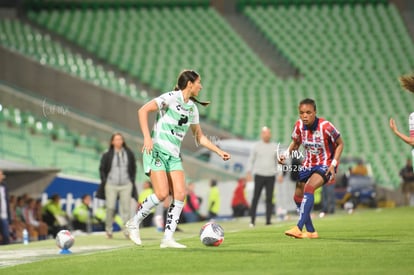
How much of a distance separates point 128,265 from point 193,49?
33539 millimetres

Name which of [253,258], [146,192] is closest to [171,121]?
[253,258]

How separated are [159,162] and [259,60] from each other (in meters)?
32.4

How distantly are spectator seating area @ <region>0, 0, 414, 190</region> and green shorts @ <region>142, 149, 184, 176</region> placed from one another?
25251 mm

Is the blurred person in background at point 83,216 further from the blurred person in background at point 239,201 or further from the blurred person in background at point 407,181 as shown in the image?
the blurred person in background at point 407,181

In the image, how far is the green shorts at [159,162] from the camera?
13297 mm

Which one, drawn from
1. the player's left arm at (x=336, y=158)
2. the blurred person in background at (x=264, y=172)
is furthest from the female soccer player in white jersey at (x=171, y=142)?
the blurred person in background at (x=264, y=172)

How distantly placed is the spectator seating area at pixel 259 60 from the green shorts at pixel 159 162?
994 inches

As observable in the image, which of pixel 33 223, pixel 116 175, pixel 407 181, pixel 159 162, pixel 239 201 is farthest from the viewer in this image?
pixel 407 181

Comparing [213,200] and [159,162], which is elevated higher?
[213,200]

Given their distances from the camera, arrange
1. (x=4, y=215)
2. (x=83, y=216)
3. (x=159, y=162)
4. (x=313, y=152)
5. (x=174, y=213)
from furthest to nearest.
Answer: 1. (x=83, y=216)
2. (x=4, y=215)
3. (x=313, y=152)
4. (x=174, y=213)
5. (x=159, y=162)

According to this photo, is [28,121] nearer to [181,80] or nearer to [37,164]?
[37,164]

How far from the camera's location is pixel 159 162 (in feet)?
43.6

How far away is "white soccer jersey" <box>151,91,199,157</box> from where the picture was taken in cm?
1334

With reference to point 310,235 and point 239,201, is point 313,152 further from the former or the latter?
point 239,201
